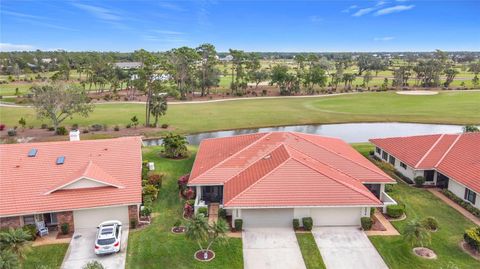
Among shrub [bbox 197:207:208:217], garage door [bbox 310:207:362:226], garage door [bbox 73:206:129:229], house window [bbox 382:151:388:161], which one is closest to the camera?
garage door [bbox 73:206:129:229]

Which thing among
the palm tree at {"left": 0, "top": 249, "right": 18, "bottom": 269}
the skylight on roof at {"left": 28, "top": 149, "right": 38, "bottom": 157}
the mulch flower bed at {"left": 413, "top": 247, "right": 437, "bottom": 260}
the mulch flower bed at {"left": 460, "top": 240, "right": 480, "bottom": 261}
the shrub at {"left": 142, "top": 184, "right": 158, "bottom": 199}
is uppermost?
the skylight on roof at {"left": 28, "top": 149, "right": 38, "bottom": 157}

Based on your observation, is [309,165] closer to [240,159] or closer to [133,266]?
[240,159]

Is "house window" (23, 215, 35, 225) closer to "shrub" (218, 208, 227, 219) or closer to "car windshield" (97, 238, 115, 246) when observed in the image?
"car windshield" (97, 238, 115, 246)

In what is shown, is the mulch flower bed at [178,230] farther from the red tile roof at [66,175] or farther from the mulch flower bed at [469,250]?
the mulch flower bed at [469,250]

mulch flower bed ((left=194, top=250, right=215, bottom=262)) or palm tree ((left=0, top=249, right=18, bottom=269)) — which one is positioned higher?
palm tree ((left=0, top=249, right=18, bottom=269))

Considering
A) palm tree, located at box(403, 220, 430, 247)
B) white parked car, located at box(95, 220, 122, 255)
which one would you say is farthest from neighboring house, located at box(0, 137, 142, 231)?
palm tree, located at box(403, 220, 430, 247)

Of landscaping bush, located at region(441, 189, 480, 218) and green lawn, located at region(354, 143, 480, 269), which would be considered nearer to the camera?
green lawn, located at region(354, 143, 480, 269)

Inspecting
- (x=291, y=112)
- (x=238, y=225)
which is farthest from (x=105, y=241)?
(x=291, y=112)
